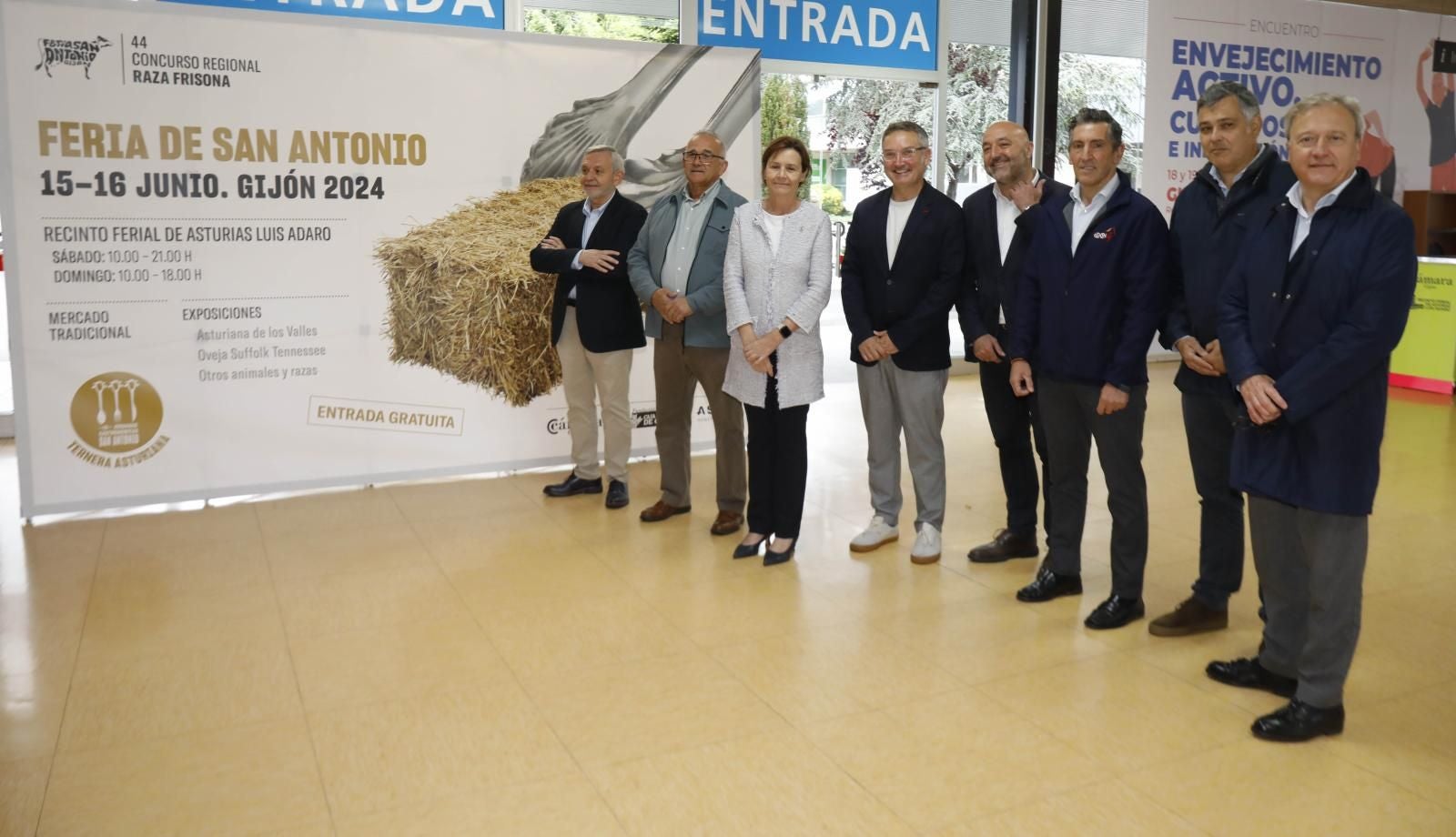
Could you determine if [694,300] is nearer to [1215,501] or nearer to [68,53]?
[1215,501]

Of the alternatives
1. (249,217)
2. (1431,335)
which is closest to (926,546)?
(249,217)

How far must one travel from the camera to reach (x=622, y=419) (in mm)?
5359

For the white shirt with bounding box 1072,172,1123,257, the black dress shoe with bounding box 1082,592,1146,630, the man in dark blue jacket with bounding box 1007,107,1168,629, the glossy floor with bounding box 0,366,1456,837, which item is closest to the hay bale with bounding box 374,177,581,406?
the glossy floor with bounding box 0,366,1456,837

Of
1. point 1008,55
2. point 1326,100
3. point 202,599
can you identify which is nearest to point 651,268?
point 202,599

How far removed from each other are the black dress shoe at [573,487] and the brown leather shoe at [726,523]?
3.04ft

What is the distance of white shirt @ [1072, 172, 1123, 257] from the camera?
3615 mm

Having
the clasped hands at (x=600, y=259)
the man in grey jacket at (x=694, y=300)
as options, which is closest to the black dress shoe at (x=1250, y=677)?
the man in grey jacket at (x=694, y=300)

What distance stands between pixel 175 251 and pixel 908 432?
3276 millimetres

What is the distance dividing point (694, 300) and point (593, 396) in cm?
109

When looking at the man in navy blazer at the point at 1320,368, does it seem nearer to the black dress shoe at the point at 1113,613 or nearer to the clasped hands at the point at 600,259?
the black dress shoe at the point at 1113,613

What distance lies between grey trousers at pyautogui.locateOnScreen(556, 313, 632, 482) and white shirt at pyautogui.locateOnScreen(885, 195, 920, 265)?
1.50 metres

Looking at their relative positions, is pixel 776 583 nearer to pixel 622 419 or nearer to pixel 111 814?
pixel 622 419

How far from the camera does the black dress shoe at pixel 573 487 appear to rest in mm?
5543

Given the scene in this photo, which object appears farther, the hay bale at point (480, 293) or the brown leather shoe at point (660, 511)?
the hay bale at point (480, 293)
